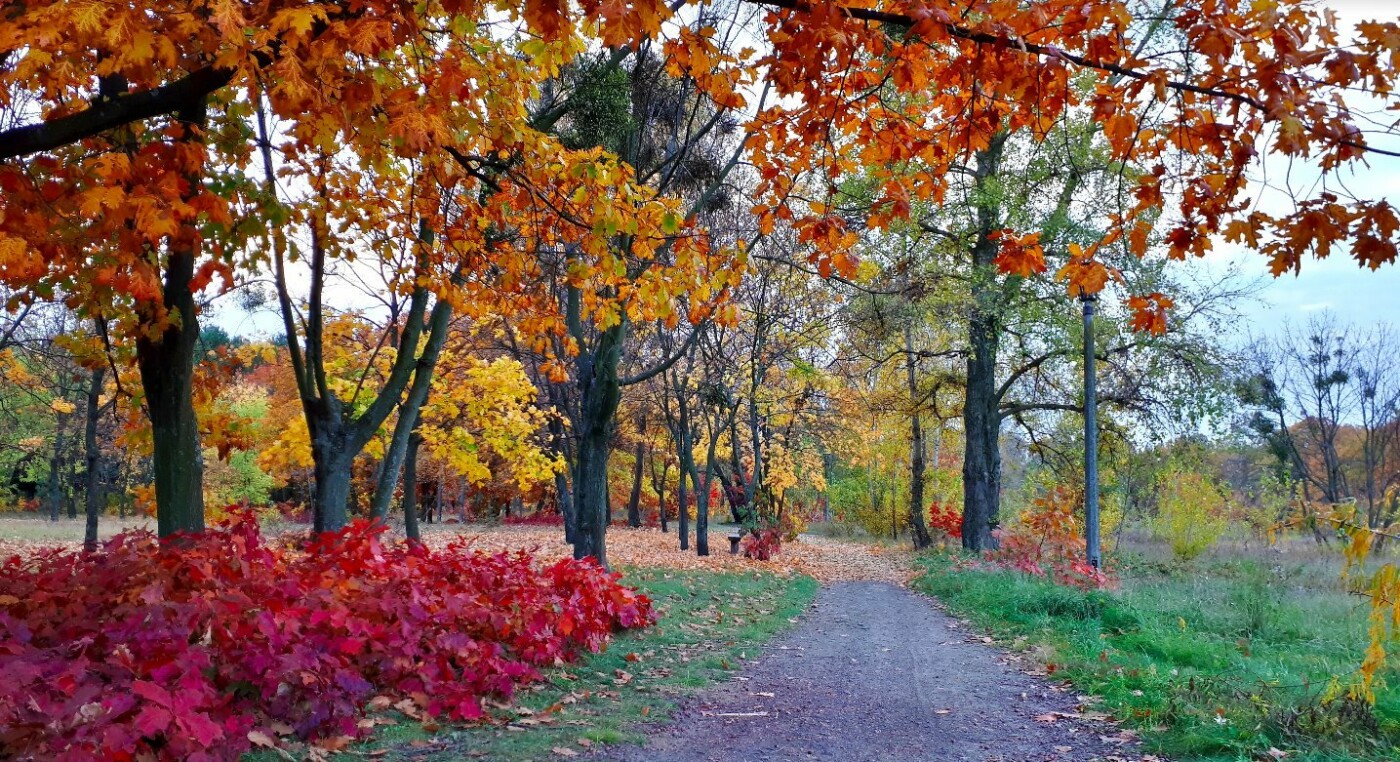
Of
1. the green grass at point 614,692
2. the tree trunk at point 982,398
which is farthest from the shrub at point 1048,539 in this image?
the green grass at point 614,692

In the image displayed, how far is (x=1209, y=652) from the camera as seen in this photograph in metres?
7.04

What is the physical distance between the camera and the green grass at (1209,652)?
181 inches

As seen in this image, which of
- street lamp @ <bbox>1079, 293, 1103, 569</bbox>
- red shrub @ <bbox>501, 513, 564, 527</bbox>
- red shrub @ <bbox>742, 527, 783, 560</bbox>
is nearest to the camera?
street lamp @ <bbox>1079, 293, 1103, 569</bbox>

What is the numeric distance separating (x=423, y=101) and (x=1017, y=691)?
18.7ft

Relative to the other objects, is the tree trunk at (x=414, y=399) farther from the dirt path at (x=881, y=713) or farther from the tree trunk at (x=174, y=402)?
the dirt path at (x=881, y=713)

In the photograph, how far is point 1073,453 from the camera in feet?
66.0

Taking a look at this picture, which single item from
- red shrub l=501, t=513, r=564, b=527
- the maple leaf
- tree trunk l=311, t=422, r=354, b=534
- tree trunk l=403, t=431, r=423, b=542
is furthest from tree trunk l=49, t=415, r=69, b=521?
the maple leaf

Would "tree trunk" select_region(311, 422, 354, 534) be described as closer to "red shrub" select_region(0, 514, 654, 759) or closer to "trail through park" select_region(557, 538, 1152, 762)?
"red shrub" select_region(0, 514, 654, 759)

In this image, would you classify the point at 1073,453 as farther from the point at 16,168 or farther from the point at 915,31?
the point at 16,168

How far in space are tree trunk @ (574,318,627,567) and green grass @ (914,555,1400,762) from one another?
4.85 m

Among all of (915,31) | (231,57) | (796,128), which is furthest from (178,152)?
(915,31)

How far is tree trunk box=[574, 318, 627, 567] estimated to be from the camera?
10711mm

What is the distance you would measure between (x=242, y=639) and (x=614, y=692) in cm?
244

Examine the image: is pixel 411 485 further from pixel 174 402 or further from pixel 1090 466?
pixel 1090 466
